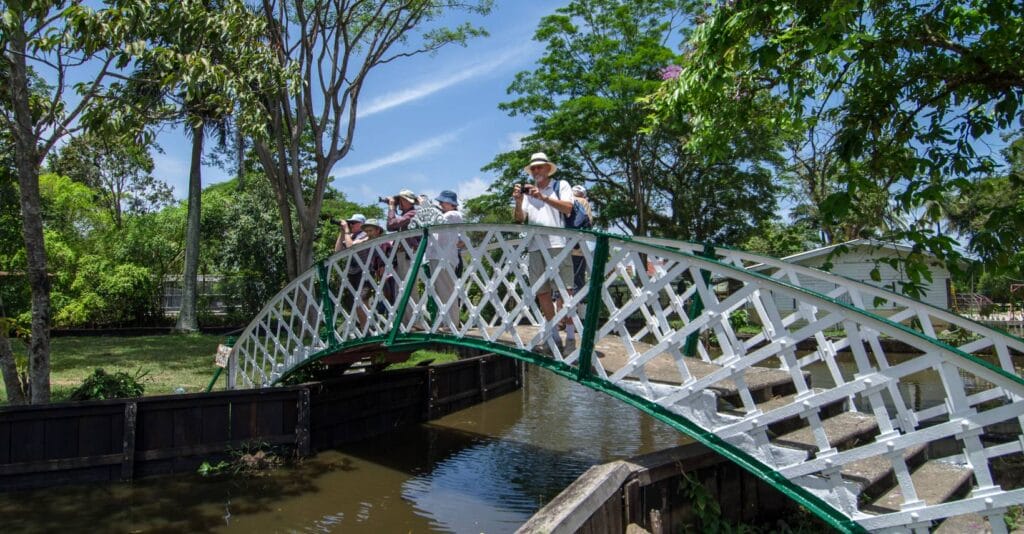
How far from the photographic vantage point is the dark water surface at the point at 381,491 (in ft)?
22.4

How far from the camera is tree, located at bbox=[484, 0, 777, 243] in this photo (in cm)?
2456

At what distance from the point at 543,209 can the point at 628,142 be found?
20.5 meters

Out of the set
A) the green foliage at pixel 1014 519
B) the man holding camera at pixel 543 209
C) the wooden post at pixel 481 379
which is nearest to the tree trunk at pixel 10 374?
the man holding camera at pixel 543 209

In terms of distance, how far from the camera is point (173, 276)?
1120 inches

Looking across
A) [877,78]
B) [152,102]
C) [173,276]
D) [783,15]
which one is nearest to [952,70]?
[877,78]

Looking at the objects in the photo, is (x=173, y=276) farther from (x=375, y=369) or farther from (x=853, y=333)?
(x=853, y=333)

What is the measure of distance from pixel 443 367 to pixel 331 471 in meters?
3.87

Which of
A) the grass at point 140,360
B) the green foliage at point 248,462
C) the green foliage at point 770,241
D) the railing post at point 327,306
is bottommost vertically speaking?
the green foliage at point 248,462

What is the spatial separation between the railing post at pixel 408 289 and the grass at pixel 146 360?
558cm

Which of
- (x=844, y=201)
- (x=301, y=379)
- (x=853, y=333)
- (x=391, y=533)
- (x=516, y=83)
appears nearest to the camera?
(x=853, y=333)

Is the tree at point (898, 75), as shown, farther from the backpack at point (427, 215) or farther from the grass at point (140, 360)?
the grass at point (140, 360)

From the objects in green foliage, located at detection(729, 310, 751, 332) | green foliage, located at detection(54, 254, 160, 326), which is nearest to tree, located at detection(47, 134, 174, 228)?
green foliage, located at detection(54, 254, 160, 326)

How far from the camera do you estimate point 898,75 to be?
5660 mm

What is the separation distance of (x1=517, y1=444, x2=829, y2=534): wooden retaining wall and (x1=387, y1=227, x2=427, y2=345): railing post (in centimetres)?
315
